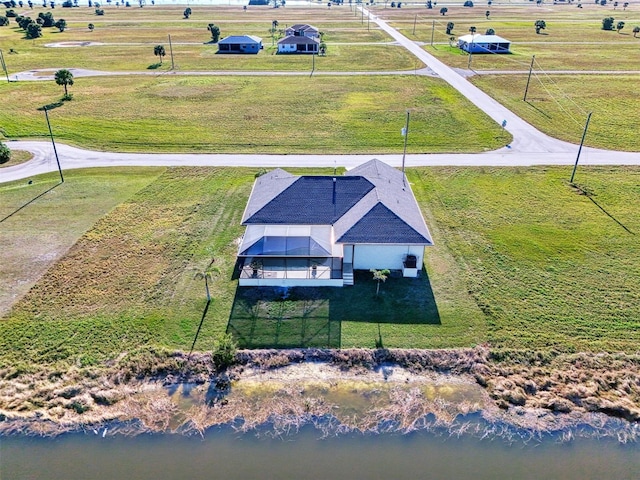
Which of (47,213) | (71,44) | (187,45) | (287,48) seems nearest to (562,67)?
(287,48)

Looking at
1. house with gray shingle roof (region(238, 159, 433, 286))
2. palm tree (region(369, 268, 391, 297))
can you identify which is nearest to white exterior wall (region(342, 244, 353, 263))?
house with gray shingle roof (region(238, 159, 433, 286))

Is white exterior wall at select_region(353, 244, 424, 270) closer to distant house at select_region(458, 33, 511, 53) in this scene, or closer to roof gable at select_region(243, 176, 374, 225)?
roof gable at select_region(243, 176, 374, 225)

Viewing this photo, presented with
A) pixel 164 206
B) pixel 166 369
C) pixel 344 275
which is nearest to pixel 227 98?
pixel 164 206

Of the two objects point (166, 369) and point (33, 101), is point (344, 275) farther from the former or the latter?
point (33, 101)

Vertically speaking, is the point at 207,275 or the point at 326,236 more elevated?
the point at 326,236

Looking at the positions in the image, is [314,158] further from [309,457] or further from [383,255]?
[309,457]

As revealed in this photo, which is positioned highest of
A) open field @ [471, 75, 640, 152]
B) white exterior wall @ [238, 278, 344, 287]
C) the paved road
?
open field @ [471, 75, 640, 152]

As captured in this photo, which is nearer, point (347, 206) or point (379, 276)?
point (379, 276)
